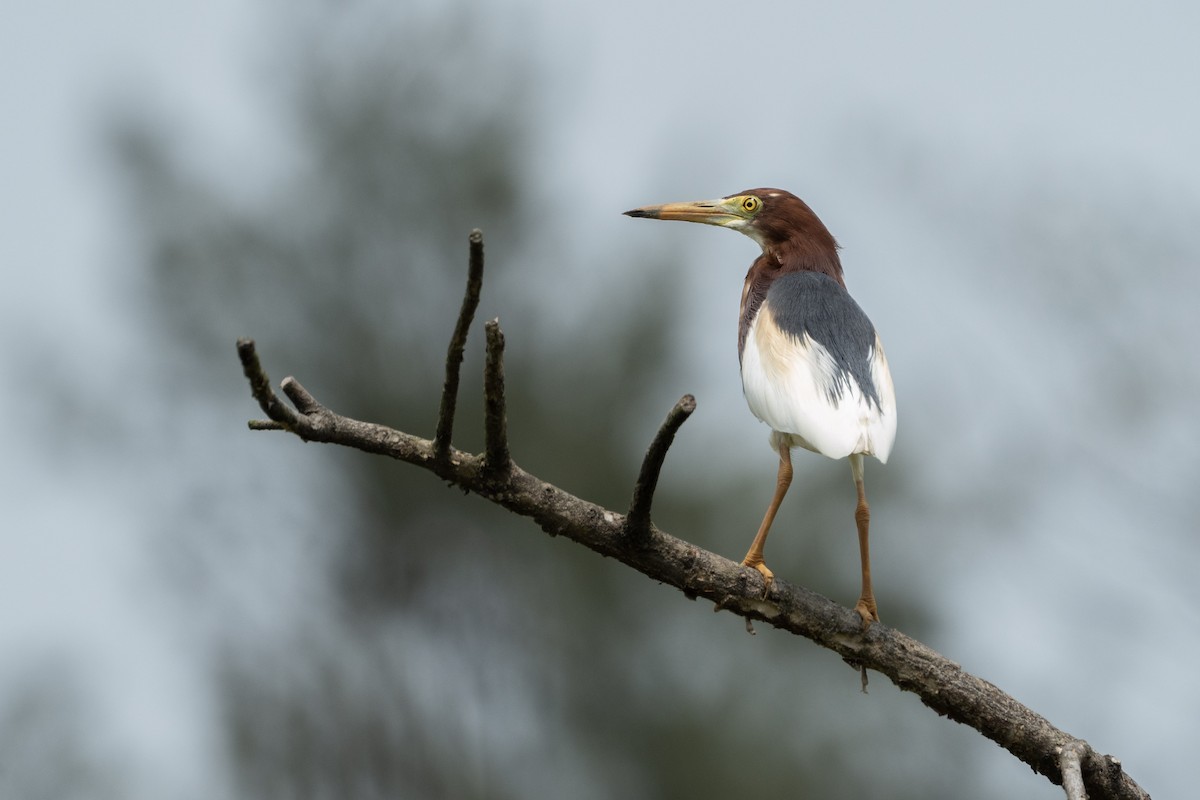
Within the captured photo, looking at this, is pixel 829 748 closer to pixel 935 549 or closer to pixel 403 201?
pixel 935 549

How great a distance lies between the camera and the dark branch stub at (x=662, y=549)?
9.57 ft

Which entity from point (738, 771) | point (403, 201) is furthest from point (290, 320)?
point (738, 771)

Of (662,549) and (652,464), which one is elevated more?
(652,464)

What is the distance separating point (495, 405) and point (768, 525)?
5.63 ft

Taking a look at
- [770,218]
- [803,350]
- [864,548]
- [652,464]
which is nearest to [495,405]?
[652,464]

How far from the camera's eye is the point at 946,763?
63.0 feet

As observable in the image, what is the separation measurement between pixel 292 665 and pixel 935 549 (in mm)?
10274

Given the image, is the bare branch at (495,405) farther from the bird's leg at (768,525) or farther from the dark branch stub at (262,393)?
the bird's leg at (768,525)

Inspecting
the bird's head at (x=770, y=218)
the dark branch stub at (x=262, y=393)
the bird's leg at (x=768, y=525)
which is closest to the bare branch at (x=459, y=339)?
the dark branch stub at (x=262, y=393)

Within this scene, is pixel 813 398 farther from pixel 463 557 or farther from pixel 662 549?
pixel 463 557

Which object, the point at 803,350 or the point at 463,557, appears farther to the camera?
the point at 463,557

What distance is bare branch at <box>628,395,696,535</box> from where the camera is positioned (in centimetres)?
285

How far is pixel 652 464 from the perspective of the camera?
3.03 meters

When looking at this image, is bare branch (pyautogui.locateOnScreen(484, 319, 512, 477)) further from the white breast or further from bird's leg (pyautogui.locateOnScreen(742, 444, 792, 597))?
the white breast
